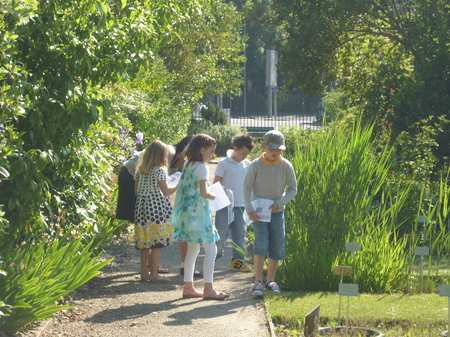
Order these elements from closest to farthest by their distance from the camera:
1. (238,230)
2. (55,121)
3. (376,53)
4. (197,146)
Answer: (55,121) < (197,146) < (238,230) < (376,53)

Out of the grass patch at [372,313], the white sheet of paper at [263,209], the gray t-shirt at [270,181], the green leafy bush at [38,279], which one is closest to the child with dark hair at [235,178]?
the gray t-shirt at [270,181]

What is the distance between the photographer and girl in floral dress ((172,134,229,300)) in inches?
268

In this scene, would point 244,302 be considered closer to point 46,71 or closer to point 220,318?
point 220,318

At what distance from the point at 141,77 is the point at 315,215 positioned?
705 centimetres

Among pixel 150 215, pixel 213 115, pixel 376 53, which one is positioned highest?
pixel 376 53

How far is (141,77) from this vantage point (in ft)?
44.5

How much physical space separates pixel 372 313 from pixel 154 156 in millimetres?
2588

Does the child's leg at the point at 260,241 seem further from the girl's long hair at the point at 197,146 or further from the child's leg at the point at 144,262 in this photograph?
the child's leg at the point at 144,262

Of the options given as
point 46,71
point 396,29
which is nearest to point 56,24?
point 46,71

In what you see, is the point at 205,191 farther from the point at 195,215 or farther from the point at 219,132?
the point at 219,132

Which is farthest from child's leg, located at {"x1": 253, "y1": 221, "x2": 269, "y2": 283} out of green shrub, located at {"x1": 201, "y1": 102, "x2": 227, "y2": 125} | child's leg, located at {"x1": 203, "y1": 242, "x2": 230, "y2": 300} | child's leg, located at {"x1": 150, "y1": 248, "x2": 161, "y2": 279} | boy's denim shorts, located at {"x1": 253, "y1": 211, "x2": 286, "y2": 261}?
green shrub, located at {"x1": 201, "y1": 102, "x2": 227, "y2": 125}

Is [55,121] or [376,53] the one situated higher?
[376,53]

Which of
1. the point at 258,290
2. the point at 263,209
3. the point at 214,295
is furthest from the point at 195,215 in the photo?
the point at 258,290

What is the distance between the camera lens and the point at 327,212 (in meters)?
7.30
